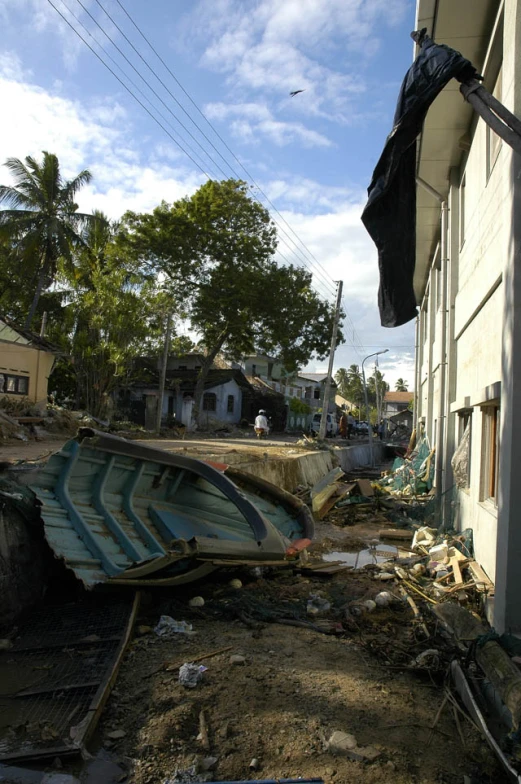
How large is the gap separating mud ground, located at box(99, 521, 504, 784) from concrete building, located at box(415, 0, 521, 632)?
1.05 meters

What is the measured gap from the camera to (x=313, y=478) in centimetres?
1745

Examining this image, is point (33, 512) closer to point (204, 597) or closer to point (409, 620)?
point (204, 597)

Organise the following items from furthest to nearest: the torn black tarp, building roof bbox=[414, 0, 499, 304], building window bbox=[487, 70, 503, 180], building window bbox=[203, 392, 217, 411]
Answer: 1. building window bbox=[203, 392, 217, 411]
2. building roof bbox=[414, 0, 499, 304]
3. building window bbox=[487, 70, 503, 180]
4. the torn black tarp

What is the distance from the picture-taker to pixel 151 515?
24.2ft

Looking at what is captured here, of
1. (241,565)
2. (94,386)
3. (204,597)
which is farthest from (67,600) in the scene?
(94,386)

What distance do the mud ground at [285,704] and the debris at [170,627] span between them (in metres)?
0.08

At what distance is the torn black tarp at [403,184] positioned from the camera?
394 centimetres

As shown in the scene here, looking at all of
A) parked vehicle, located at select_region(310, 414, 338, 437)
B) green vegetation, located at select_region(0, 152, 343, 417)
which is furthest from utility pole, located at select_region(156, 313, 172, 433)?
parked vehicle, located at select_region(310, 414, 338, 437)

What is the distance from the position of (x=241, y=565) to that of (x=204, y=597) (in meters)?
0.52

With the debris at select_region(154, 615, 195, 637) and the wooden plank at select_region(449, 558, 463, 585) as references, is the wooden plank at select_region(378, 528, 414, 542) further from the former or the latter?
the debris at select_region(154, 615, 195, 637)

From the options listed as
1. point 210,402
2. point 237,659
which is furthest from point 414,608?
point 210,402

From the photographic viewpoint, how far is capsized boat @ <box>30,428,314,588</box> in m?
5.69

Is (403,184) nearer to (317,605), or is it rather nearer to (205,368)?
(317,605)

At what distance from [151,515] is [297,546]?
6.30 ft
